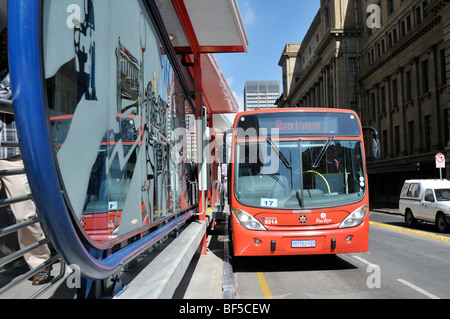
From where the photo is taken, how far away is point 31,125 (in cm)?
149

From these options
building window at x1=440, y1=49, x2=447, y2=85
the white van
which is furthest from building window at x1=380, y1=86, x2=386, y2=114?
the white van

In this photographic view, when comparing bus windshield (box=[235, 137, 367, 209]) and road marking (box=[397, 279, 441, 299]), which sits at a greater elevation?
bus windshield (box=[235, 137, 367, 209])

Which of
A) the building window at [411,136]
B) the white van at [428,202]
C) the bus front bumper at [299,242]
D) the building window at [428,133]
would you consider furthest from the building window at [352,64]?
the bus front bumper at [299,242]

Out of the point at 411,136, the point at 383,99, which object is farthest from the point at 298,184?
the point at 383,99

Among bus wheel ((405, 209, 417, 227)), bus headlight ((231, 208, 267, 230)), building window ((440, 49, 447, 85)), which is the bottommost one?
bus wheel ((405, 209, 417, 227))

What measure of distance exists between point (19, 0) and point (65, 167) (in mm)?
798

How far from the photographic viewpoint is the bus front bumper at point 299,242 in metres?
7.12

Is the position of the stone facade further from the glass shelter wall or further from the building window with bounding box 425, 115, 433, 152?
the glass shelter wall

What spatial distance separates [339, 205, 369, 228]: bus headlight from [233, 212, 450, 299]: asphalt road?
879 millimetres

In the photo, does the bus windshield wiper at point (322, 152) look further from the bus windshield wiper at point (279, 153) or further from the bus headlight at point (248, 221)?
the bus headlight at point (248, 221)

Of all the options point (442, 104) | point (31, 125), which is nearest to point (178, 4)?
point (31, 125)

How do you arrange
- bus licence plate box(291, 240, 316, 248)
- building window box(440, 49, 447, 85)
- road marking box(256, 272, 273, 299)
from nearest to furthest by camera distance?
road marking box(256, 272, 273, 299)
bus licence plate box(291, 240, 316, 248)
building window box(440, 49, 447, 85)

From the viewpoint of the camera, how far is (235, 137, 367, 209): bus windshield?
7.49m

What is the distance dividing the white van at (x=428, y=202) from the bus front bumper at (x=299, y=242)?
29.0ft
